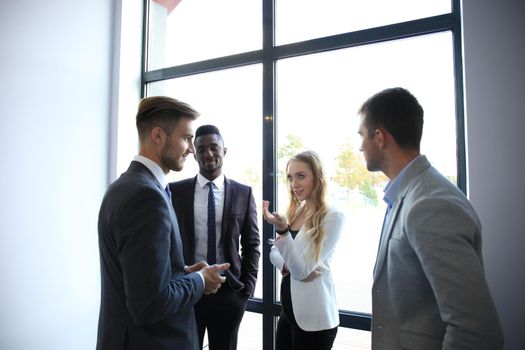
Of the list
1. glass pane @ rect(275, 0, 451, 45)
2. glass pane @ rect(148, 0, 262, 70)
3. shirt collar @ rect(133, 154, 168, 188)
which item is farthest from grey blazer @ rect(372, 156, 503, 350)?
glass pane @ rect(148, 0, 262, 70)

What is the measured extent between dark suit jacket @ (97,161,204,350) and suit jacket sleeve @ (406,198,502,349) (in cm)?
79

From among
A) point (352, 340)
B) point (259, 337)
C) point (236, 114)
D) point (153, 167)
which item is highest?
point (236, 114)

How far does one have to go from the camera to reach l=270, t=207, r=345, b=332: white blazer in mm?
1726

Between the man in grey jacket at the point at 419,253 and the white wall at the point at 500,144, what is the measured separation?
0.97 metres

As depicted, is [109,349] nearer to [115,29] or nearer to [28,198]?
[28,198]

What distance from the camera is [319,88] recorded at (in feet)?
8.37

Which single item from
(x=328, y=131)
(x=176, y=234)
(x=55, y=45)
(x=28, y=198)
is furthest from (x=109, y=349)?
(x=55, y=45)

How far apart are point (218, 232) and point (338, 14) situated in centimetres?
185

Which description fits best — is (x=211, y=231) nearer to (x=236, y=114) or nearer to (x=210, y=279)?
(x=210, y=279)

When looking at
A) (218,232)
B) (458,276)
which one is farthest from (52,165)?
(458,276)

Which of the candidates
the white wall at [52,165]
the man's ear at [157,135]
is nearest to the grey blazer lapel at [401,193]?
the man's ear at [157,135]

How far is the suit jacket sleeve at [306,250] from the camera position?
5.68 feet

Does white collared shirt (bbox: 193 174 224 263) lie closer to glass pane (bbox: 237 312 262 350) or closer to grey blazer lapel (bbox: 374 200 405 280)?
glass pane (bbox: 237 312 262 350)

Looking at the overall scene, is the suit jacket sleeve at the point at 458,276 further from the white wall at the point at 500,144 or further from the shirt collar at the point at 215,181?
the shirt collar at the point at 215,181
